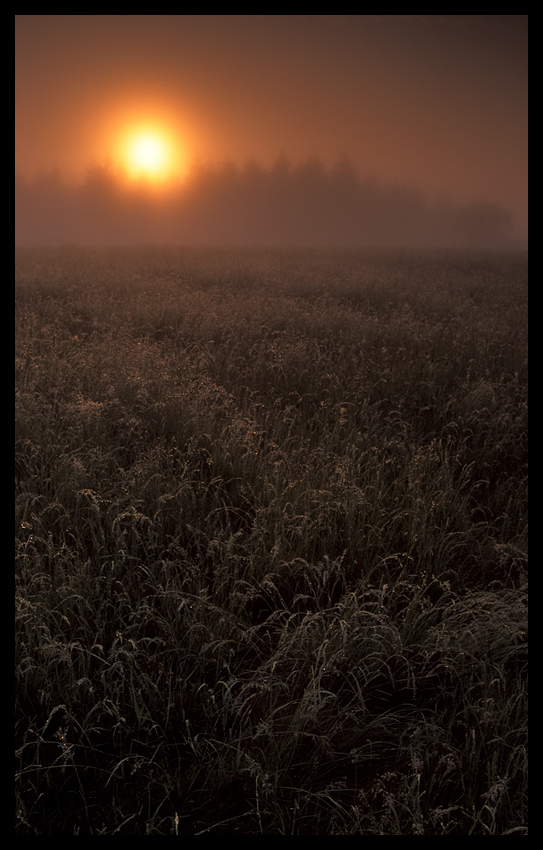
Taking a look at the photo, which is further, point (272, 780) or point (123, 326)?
point (123, 326)

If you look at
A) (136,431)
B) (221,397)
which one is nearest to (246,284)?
(221,397)

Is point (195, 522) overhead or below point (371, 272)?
below

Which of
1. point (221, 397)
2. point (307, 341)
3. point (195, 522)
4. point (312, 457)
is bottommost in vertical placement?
point (195, 522)

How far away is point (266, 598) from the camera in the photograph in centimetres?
229

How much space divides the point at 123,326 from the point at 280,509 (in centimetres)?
483

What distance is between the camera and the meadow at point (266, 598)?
1448mm

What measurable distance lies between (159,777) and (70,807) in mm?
266

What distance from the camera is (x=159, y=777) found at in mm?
1465

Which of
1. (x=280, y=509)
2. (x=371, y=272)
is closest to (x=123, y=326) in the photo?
(x=280, y=509)

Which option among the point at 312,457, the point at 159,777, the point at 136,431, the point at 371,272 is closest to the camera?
the point at 159,777

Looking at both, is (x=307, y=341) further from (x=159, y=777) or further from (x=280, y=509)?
(x=159, y=777)

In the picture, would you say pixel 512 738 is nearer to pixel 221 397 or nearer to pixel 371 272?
pixel 221 397

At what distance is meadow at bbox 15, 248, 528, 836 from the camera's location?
1.45 meters

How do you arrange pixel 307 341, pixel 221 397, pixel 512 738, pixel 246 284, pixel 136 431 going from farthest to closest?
pixel 246 284, pixel 307 341, pixel 221 397, pixel 136 431, pixel 512 738
